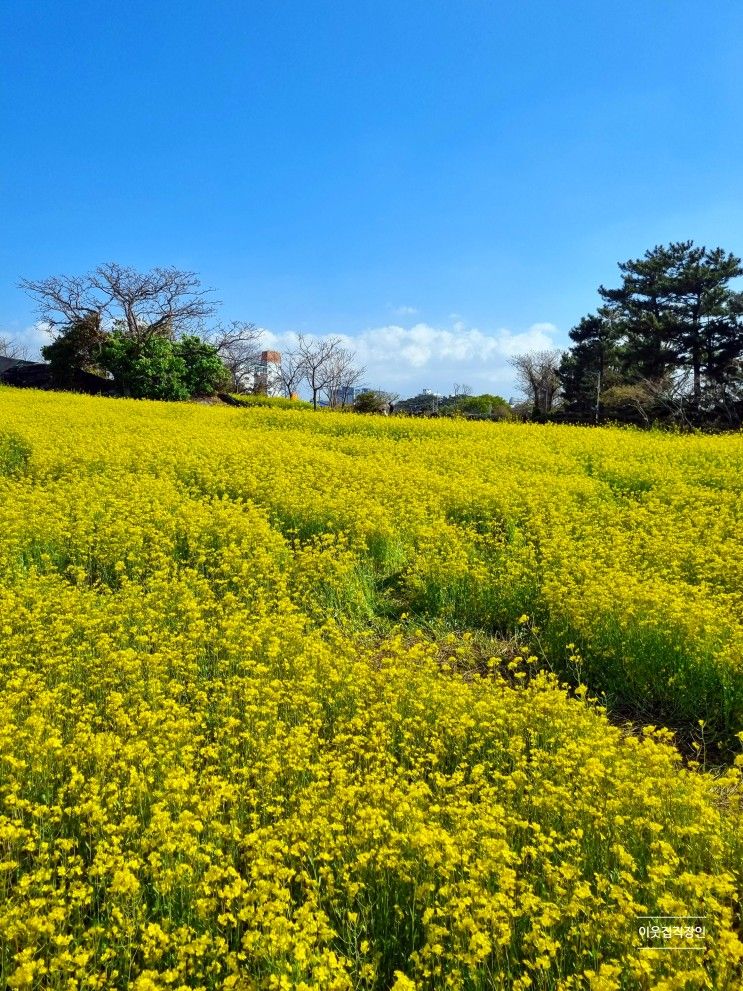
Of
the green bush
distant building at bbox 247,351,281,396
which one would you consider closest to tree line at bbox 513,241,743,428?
the green bush

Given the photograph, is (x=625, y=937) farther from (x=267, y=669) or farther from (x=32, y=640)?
(x=32, y=640)

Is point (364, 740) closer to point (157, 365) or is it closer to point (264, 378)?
point (157, 365)

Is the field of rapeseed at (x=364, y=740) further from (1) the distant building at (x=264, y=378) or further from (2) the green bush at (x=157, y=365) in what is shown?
(1) the distant building at (x=264, y=378)

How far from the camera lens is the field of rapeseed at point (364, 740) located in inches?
102

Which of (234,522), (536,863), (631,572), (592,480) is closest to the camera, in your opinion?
(536,863)

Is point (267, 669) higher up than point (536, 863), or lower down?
higher up

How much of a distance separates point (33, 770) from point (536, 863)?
258cm

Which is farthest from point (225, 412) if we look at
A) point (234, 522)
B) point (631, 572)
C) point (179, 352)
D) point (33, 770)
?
point (33, 770)

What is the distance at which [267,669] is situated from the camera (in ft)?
15.1

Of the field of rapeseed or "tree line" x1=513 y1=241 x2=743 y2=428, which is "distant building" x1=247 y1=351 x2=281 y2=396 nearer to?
"tree line" x1=513 y1=241 x2=743 y2=428

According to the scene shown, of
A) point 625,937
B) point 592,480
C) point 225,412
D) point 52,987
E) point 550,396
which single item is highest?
point 550,396

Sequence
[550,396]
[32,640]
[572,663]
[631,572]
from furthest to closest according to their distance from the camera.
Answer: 1. [550,396]
2. [631,572]
3. [572,663]
4. [32,640]

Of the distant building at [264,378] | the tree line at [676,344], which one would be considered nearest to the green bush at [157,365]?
the tree line at [676,344]

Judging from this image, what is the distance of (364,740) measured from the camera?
3.90 m
